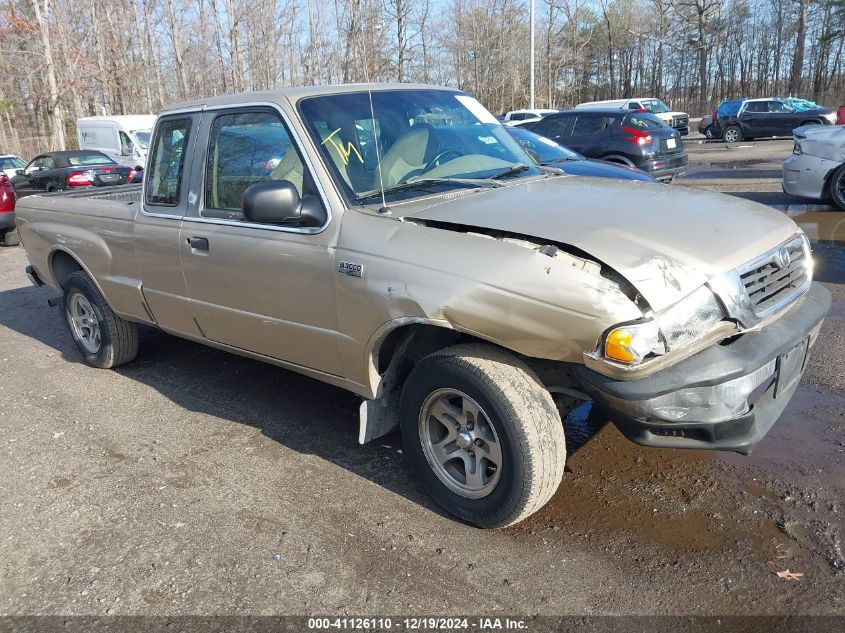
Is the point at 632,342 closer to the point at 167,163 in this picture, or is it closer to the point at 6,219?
the point at 167,163

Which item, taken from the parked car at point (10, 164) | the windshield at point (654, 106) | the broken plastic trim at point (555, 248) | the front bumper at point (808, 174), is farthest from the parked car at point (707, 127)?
the broken plastic trim at point (555, 248)

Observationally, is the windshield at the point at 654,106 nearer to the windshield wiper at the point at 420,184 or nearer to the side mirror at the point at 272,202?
the windshield wiper at the point at 420,184

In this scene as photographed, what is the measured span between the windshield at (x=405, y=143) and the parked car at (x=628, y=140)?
29.8ft

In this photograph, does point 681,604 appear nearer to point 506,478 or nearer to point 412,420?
point 506,478

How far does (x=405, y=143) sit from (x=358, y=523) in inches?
81.5

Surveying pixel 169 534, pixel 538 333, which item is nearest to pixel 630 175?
pixel 538 333

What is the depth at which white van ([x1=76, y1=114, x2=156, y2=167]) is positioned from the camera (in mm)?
20812

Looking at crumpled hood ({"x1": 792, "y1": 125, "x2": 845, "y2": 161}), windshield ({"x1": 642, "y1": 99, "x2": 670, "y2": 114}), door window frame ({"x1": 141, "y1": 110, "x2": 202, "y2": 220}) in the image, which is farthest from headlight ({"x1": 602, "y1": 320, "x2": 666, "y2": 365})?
windshield ({"x1": 642, "y1": 99, "x2": 670, "y2": 114})

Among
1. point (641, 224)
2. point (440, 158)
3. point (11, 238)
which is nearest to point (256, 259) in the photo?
point (440, 158)

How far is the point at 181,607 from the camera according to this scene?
2.84 m

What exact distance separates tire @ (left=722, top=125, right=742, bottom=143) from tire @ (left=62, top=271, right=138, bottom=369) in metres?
28.9

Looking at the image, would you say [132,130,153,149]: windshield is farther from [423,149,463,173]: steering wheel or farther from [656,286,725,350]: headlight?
[656,286,725,350]: headlight

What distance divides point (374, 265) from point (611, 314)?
45.4 inches

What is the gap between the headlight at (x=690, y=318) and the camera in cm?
264
